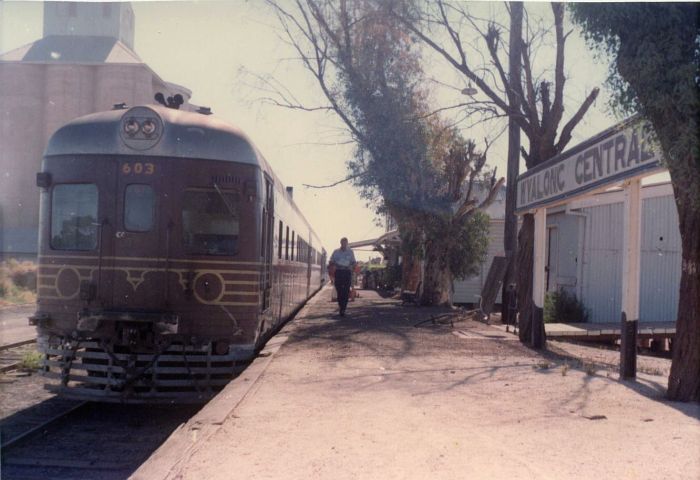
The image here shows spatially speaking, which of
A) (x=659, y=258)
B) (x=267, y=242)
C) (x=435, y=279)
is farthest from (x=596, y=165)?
(x=435, y=279)

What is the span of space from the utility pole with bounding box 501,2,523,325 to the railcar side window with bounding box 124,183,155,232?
303 inches

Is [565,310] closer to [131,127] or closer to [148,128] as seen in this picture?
[148,128]

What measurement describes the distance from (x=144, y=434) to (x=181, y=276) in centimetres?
163

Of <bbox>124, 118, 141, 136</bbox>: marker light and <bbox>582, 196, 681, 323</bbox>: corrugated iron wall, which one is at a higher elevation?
<bbox>124, 118, 141, 136</bbox>: marker light

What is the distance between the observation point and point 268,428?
18.3ft

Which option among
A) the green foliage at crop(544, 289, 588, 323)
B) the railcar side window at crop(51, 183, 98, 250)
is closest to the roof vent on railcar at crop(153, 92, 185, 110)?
the railcar side window at crop(51, 183, 98, 250)

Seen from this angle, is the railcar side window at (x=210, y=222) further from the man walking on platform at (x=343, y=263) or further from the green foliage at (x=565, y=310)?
the green foliage at (x=565, y=310)

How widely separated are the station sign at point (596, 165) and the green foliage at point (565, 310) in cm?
630

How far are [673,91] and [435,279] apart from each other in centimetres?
1579

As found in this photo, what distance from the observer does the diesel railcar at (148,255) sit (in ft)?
23.6

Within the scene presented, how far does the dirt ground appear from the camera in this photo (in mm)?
4578

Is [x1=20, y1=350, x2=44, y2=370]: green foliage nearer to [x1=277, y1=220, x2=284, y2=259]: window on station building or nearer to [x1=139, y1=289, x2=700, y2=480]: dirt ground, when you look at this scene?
[x1=139, y1=289, x2=700, y2=480]: dirt ground

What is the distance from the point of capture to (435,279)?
70.7 ft

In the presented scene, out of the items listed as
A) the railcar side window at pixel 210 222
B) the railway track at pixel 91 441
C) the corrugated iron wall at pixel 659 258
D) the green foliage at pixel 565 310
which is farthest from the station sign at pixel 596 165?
the corrugated iron wall at pixel 659 258
